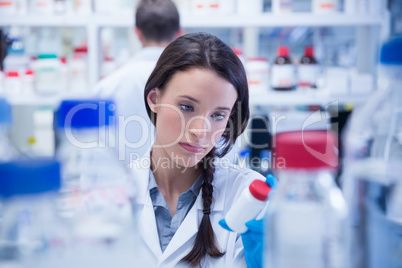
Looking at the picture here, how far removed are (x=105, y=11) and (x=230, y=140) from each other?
1446mm

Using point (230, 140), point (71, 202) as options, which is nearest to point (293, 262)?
point (71, 202)

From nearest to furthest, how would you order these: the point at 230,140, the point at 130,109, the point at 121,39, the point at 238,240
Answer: the point at 238,240 → the point at 230,140 → the point at 130,109 → the point at 121,39

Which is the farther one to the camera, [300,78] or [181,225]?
[300,78]

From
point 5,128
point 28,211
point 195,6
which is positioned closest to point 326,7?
point 195,6

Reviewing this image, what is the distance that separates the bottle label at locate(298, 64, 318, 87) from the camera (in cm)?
238

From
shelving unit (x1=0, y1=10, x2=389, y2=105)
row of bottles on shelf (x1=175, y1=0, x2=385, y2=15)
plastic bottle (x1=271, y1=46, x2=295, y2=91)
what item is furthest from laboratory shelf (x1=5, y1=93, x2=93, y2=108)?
plastic bottle (x1=271, y1=46, x2=295, y2=91)

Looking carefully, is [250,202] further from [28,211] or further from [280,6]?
[280,6]

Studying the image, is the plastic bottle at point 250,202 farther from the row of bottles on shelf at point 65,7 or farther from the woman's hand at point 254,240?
the row of bottles on shelf at point 65,7

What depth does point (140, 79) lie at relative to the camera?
2125 mm

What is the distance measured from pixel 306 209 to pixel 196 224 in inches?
26.6

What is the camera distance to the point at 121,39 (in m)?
3.59

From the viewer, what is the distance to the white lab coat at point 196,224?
108 cm

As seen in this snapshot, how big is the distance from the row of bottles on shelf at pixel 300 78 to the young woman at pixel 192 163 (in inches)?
43.2

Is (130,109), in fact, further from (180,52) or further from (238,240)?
(238,240)
